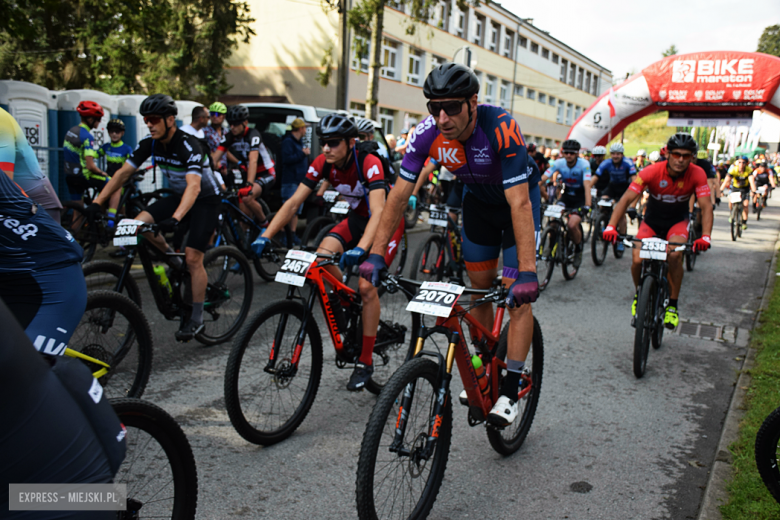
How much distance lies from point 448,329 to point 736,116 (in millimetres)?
19893

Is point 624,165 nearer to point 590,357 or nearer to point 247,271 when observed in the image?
point 590,357

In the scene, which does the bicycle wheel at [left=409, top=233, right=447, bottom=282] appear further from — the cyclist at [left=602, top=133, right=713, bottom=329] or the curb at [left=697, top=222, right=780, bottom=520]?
the curb at [left=697, top=222, right=780, bottom=520]

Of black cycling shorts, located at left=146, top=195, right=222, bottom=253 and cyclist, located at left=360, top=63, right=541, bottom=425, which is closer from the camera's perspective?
cyclist, located at left=360, top=63, right=541, bottom=425

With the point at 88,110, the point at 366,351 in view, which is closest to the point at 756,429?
the point at 366,351

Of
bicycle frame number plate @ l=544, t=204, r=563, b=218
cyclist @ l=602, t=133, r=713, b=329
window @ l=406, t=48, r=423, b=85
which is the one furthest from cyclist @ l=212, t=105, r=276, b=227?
window @ l=406, t=48, r=423, b=85

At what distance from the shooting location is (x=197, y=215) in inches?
213

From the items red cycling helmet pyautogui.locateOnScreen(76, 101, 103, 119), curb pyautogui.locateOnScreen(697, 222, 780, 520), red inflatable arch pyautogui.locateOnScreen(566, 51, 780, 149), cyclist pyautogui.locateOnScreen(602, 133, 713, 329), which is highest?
red inflatable arch pyautogui.locateOnScreen(566, 51, 780, 149)

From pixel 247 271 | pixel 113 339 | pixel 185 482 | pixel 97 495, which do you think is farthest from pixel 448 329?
pixel 247 271

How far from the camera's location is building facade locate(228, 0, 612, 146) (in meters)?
29.0

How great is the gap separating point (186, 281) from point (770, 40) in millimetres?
108971

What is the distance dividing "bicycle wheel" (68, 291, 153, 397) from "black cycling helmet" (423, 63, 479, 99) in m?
2.21

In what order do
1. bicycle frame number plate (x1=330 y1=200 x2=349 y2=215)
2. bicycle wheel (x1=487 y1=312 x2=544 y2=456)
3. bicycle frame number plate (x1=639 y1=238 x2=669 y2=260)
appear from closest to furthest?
bicycle wheel (x1=487 y1=312 x2=544 y2=456), bicycle frame number plate (x1=639 y1=238 x2=669 y2=260), bicycle frame number plate (x1=330 y1=200 x2=349 y2=215)

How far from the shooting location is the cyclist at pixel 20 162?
10.4 feet

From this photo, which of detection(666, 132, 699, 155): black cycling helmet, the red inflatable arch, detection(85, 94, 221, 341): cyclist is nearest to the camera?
detection(85, 94, 221, 341): cyclist
